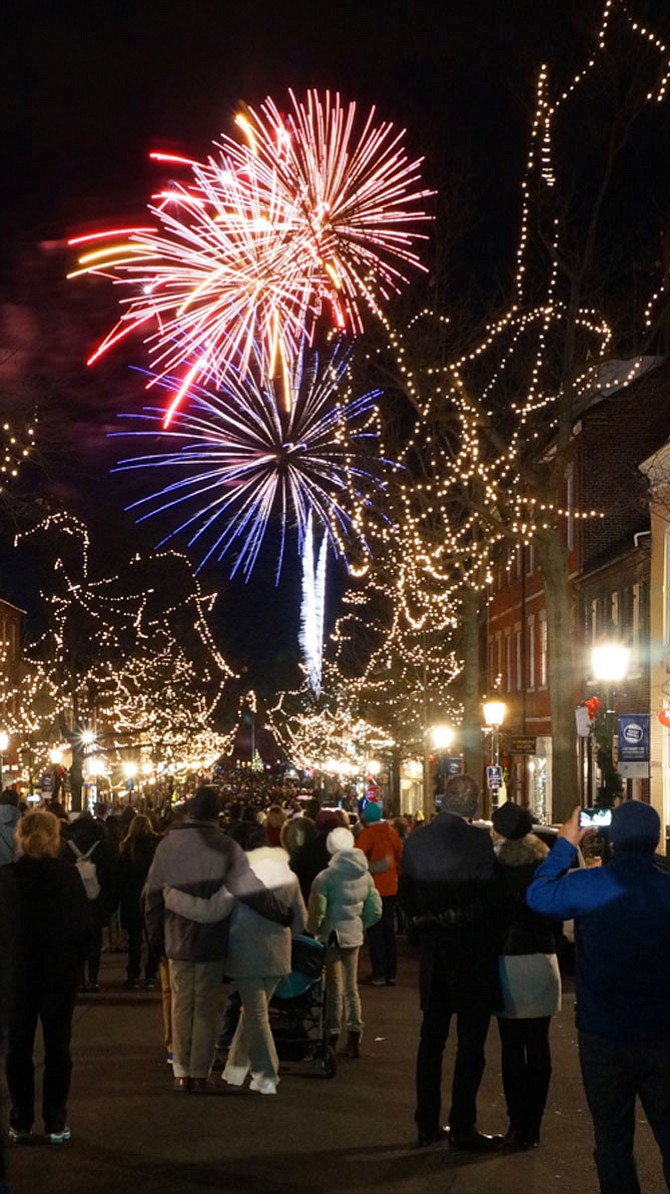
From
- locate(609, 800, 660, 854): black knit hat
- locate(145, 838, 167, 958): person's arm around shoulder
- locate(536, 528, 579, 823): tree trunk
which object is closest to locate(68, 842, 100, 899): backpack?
locate(145, 838, 167, 958): person's arm around shoulder

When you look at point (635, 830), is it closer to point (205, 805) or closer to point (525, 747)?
point (205, 805)

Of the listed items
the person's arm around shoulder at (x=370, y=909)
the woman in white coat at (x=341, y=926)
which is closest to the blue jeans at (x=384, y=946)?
the person's arm around shoulder at (x=370, y=909)

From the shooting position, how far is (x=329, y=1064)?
10.9 m

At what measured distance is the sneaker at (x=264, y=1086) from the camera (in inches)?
399

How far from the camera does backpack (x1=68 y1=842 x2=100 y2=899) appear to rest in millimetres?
14211

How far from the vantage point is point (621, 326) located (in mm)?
24453

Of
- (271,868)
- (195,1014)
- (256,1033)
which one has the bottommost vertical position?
(256,1033)

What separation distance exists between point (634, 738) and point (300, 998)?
10.6m

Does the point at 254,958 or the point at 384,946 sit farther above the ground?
the point at 254,958

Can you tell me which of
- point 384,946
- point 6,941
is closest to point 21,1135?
point 6,941

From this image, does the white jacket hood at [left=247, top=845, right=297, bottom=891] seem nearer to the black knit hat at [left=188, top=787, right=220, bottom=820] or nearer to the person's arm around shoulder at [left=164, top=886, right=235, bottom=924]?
the person's arm around shoulder at [left=164, top=886, right=235, bottom=924]

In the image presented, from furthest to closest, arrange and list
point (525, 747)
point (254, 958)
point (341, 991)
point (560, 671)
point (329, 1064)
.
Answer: point (525, 747)
point (560, 671)
point (341, 991)
point (329, 1064)
point (254, 958)

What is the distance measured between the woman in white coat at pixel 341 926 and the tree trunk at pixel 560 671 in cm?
1223

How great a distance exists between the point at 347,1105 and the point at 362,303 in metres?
15.8
